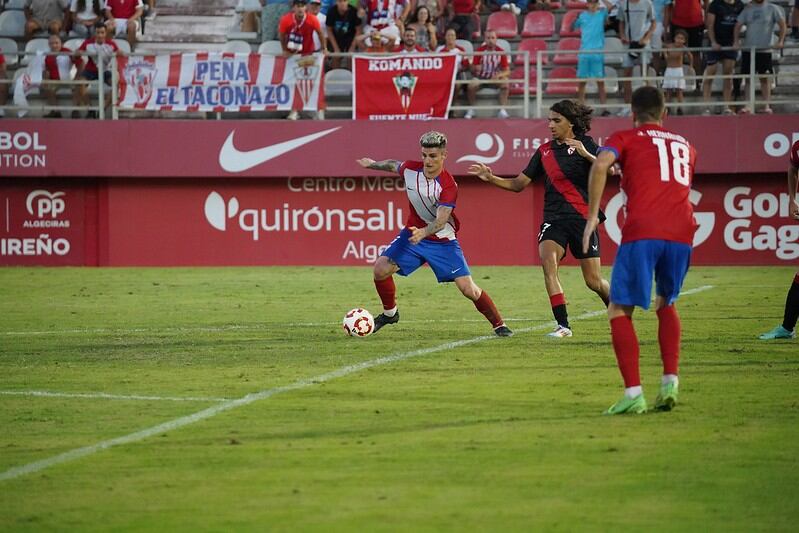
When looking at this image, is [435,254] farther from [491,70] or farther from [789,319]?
[491,70]

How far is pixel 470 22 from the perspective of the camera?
26328 mm

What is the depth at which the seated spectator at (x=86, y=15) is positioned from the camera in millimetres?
26594

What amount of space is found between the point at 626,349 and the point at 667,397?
460 mm

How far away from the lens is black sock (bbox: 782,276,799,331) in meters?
12.5

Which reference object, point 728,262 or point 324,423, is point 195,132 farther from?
point 324,423

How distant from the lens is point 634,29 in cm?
2481

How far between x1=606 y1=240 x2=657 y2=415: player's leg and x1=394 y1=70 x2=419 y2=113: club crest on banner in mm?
16042

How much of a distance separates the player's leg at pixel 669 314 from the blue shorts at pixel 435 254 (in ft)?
15.0

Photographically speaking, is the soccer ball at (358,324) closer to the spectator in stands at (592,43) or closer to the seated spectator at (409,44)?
the seated spectator at (409,44)

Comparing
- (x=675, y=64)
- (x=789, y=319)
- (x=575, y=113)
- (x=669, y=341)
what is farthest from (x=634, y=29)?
(x=669, y=341)

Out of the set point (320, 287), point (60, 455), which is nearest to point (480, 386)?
point (60, 455)

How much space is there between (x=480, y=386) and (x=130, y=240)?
16673mm

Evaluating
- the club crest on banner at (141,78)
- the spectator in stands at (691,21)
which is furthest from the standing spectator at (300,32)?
the spectator in stands at (691,21)

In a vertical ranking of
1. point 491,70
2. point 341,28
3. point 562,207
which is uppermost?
point 341,28
